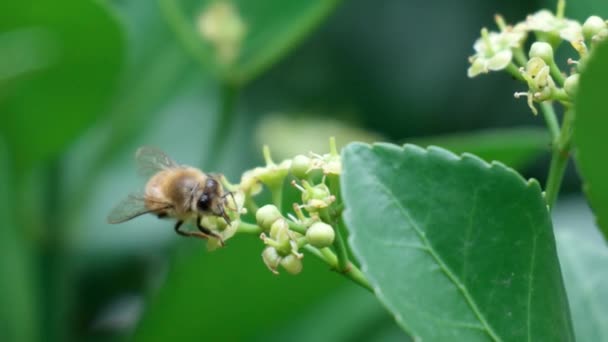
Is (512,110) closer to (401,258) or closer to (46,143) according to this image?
(46,143)

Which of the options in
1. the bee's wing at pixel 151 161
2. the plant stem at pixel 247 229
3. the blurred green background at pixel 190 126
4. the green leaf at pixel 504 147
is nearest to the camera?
the plant stem at pixel 247 229

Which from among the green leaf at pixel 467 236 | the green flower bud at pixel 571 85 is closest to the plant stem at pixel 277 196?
the green leaf at pixel 467 236

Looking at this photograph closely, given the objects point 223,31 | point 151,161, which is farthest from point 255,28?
point 151,161

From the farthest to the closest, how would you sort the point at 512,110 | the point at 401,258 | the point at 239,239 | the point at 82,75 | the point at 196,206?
the point at 512,110
the point at 82,75
the point at 239,239
the point at 196,206
the point at 401,258

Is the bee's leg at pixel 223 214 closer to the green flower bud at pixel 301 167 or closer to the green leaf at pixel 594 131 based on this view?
the green flower bud at pixel 301 167

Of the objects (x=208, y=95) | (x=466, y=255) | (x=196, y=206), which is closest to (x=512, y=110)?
(x=208, y=95)

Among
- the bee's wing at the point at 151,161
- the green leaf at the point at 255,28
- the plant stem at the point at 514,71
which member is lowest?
the plant stem at the point at 514,71

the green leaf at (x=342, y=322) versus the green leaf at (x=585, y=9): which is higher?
the green leaf at (x=585, y=9)
